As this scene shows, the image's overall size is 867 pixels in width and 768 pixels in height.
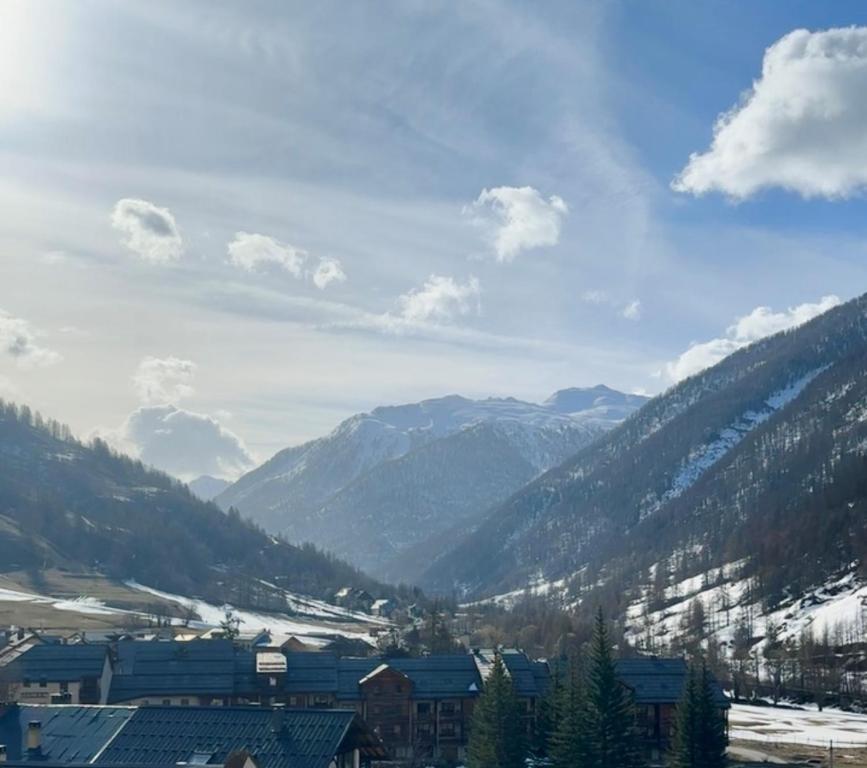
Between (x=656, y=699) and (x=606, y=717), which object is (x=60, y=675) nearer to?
(x=606, y=717)

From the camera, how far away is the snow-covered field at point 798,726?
107m

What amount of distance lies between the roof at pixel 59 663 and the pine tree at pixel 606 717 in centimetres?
4607

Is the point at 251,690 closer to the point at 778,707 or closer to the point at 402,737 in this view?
the point at 402,737

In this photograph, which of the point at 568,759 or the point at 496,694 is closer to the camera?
the point at 568,759

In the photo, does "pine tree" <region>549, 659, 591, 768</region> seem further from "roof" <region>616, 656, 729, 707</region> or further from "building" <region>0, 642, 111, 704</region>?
"building" <region>0, 642, 111, 704</region>

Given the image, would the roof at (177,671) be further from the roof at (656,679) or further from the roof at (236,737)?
the roof at (236,737)

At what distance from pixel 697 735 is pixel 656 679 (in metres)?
28.7

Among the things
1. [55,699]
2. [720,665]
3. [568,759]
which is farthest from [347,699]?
[720,665]

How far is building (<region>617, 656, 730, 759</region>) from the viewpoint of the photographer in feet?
294

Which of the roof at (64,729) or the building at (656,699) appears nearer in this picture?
the roof at (64,729)

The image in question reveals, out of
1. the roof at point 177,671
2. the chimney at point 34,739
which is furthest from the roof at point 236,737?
the roof at point 177,671

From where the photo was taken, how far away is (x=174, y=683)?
8856 centimetres

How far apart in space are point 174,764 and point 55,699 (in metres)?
42.0

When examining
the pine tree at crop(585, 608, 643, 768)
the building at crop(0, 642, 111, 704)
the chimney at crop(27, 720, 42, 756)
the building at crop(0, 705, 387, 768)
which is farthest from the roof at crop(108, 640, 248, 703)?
the chimney at crop(27, 720, 42, 756)
